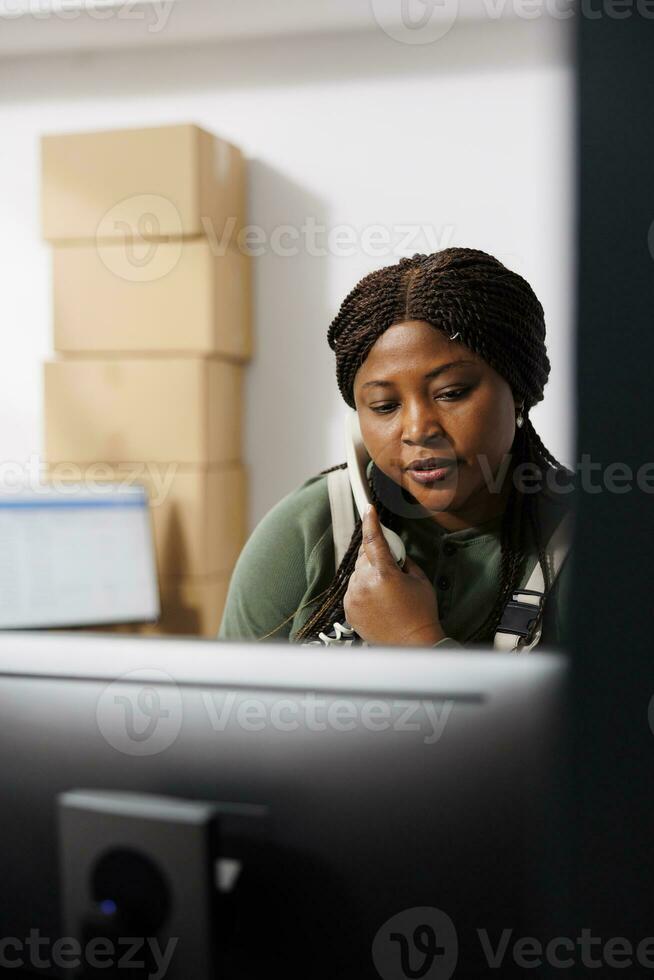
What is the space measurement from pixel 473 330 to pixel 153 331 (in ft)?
6.17

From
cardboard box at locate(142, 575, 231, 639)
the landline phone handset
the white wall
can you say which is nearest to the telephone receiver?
the landline phone handset

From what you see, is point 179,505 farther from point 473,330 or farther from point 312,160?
point 473,330

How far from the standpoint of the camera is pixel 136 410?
2822mm

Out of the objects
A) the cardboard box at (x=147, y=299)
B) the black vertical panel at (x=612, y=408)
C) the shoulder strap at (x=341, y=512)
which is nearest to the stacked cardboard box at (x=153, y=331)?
the cardboard box at (x=147, y=299)

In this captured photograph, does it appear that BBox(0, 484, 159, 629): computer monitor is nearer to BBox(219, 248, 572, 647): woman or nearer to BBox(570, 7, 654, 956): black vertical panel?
BBox(219, 248, 572, 647): woman

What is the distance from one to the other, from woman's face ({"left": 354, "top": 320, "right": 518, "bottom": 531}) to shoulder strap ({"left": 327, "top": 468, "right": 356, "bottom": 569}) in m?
0.08

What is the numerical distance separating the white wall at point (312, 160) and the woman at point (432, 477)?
1591mm

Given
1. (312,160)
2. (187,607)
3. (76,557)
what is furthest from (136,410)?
(312,160)

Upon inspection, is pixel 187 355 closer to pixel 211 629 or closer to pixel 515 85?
pixel 211 629

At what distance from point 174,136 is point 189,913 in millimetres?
2571

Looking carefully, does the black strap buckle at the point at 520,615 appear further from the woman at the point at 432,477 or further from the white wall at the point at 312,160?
the white wall at the point at 312,160

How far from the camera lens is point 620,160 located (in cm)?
31

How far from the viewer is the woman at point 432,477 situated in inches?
42.2

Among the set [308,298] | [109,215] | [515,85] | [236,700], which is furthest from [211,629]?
[236,700]
